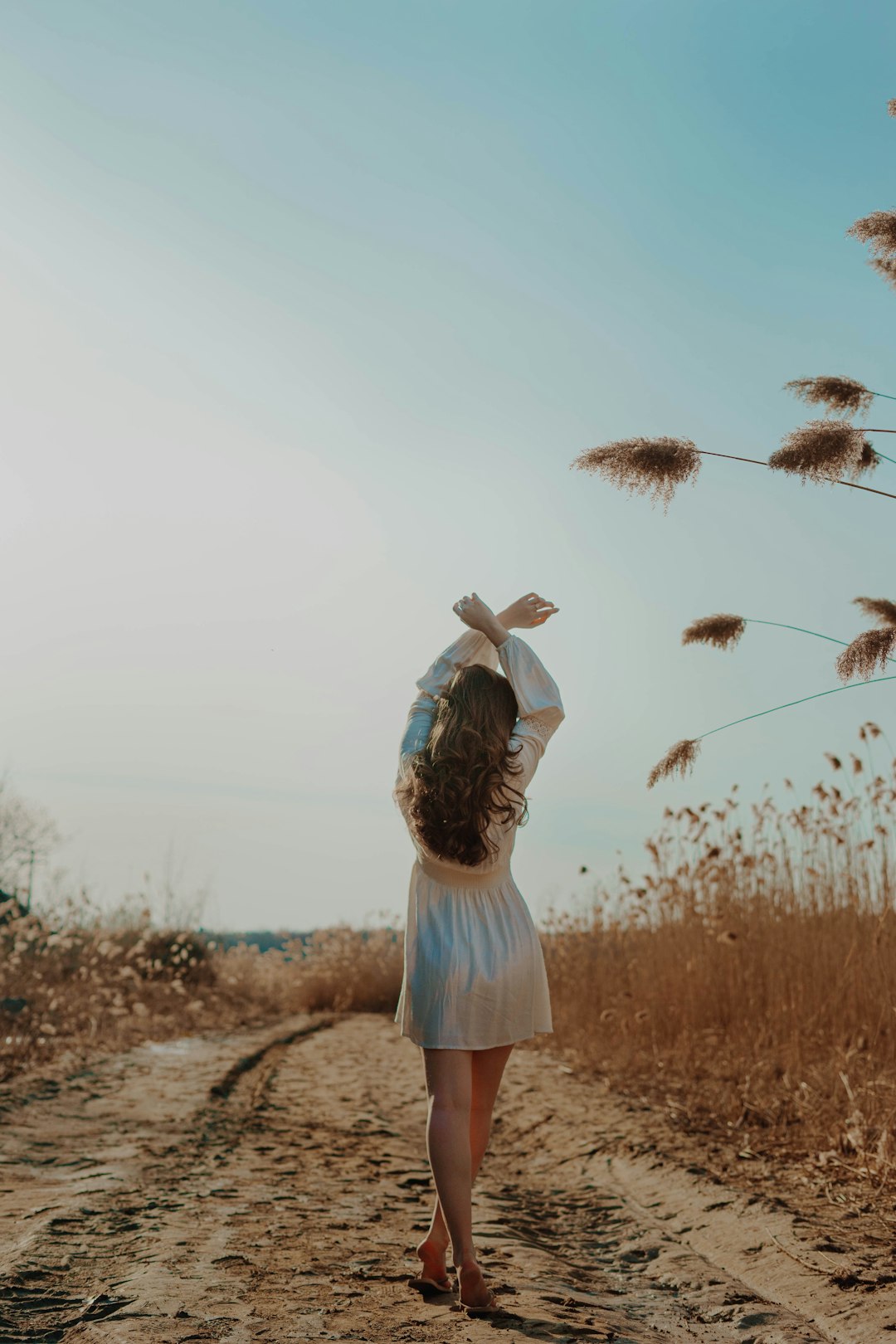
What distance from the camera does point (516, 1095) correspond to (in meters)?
6.69

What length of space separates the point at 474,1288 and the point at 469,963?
761 millimetres

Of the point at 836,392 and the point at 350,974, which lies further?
the point at 350,974

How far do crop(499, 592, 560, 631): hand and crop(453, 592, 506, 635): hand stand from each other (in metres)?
0.18

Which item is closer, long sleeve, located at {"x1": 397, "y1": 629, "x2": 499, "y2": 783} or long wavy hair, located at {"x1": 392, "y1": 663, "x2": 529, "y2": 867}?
long wavy hair, located at {"x1": 392, "y1": 663, "x2": 529, "y2": 867}

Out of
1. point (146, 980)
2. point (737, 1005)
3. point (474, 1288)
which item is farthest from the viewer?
point (146, 980)

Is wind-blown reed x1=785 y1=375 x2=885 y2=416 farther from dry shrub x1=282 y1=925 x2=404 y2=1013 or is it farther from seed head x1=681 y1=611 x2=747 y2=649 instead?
dry shrub x1=282 y1=925 x2=404 y2=1013

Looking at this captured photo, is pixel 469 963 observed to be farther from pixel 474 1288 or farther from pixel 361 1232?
pixel 361 1232

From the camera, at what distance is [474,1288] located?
266 cm

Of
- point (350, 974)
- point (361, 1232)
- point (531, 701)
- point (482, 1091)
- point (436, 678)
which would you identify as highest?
point (436, 678)

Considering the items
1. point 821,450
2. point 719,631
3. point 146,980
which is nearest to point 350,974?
point 146,980

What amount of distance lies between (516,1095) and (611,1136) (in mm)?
1555

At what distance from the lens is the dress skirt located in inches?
116

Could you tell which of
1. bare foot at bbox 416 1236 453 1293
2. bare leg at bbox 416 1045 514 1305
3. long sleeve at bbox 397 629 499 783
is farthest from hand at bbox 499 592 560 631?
bare foot at bbox 416 1236 453 1293

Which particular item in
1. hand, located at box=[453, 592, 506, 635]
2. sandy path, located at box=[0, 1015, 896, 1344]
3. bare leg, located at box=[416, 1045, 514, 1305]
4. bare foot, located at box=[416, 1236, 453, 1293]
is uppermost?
hand, located at box=[453, 592, 506, 635]
